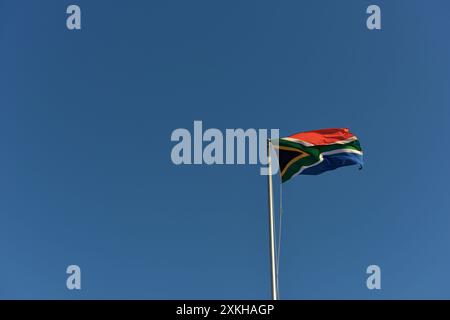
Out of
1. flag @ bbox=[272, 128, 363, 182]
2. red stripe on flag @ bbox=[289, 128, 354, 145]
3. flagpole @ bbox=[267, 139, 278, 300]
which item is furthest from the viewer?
red stripe on flag @ bbox=[289, 128, 354, 145]

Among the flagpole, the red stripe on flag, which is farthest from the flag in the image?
the flagpole

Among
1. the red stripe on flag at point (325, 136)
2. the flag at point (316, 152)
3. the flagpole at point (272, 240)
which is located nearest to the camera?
the flagpole at point (272, 240)

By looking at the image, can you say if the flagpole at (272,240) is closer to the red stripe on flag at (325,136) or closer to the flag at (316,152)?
the flag at (316,152)

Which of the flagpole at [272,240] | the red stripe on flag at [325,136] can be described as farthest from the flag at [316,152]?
the flagpole at [272,240]

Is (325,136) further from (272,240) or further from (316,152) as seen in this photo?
(272,240)

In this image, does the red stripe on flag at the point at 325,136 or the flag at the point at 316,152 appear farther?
the red stripe on flag at the point at 325,136

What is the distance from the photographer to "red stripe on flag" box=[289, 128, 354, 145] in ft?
64.8

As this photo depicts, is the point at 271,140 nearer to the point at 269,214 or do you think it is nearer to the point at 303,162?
the point at 303,162

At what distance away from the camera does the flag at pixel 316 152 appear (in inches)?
762

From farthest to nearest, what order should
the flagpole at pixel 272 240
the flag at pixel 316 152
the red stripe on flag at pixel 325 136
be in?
the red stripe on flag at pixel 325 136 < the flag at pixel 316 152 < the flagpole at pixel 272 240

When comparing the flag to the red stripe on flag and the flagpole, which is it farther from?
the flagpole

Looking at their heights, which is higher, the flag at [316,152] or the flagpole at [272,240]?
the flag at [316,152]

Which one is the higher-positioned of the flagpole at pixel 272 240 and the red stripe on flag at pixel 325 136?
the red stripe on flag at pixel 325 136
